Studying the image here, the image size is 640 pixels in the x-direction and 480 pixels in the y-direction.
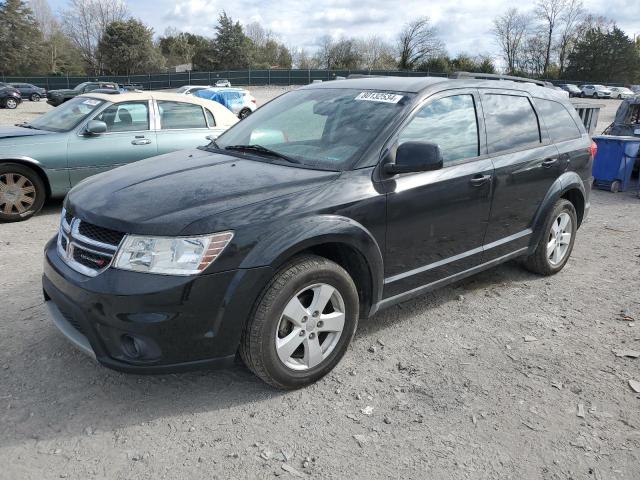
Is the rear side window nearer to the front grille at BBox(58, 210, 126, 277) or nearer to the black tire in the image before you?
the front grille at BBox(58, 210, 126, 277)

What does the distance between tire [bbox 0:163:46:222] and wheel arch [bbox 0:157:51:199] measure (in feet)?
0.12

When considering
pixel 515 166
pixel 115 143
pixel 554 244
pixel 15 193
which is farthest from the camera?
pixel 115 143

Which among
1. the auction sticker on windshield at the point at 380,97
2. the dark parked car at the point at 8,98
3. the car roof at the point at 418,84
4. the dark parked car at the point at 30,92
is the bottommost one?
the auction sticker on windshield at the point at 380,97

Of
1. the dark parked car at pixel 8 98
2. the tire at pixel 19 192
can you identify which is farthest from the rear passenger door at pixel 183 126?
the dark parked car at pixel 8 98

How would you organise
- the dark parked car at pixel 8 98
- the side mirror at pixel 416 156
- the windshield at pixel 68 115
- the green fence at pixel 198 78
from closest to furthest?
the side mirror at pixel 416 156, the windshield at pixel 68 115, the dark parked car at pixel 8 98, the green fence at pixel 198 78

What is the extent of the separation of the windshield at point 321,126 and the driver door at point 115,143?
3.34 m

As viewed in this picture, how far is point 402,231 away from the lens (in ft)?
11.2

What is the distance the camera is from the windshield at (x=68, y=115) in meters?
7.03

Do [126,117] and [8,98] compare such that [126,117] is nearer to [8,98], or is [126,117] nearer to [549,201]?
[549,201]

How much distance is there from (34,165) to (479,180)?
5.44 meters

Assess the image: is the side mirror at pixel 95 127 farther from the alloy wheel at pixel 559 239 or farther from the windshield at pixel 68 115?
the alloy wheel at pixel 559 239

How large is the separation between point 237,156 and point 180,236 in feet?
4.01

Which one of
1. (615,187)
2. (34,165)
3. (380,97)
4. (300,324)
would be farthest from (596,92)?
(300,324)

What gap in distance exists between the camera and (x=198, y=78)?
56469 mm
